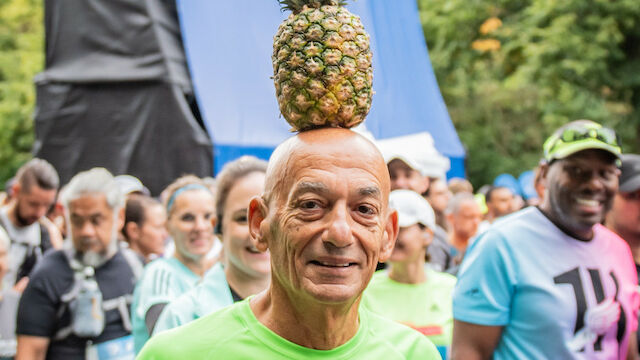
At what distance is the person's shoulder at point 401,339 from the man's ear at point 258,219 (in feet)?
1.40

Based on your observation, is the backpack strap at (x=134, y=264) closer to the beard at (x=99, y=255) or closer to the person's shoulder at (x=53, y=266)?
the beard at (x=99, y=255)

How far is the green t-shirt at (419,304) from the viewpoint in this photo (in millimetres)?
4297

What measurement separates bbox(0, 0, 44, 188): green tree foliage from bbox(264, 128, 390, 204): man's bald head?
22.6 meters

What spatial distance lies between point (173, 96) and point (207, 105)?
2.53ft

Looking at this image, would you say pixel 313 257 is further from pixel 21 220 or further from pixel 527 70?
pixel 527 70

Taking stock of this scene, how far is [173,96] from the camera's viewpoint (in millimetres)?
8891

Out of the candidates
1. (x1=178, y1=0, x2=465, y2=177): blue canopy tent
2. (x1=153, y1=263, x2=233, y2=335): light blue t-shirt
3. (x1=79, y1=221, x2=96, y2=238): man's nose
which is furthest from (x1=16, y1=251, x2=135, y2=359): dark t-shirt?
(x1=178, y1=0, x2=465, y2=177): blue canopy tent

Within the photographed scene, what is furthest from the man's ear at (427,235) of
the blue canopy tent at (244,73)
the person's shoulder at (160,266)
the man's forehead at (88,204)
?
the blue canopy tent at (244,73)

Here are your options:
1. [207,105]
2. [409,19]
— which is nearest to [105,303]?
[207,105]

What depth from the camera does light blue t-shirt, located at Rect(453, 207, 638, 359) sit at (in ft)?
10.8

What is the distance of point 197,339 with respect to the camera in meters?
2.03

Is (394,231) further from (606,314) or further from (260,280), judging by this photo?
(606,314)

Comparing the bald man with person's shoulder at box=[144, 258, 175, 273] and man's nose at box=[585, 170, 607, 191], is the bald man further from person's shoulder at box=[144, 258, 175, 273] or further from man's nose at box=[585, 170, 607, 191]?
person's shoulder at box=[144, 258, 175, 273]

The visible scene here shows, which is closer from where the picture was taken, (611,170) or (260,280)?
(260,280)
